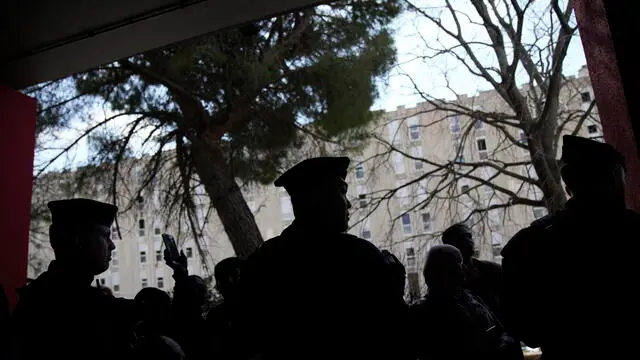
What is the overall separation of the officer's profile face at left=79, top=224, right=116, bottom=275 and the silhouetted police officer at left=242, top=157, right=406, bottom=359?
1.85 feet

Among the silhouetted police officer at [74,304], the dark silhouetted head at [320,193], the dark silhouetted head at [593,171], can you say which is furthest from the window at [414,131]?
the silhouetted police officer at [74,304]

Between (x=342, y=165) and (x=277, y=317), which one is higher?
(x=342, y=165)

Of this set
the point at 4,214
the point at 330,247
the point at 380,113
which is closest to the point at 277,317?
the point at 330,247

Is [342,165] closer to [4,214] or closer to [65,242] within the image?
[65,242]

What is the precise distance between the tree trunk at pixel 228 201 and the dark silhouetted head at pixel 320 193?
5090 millimetres

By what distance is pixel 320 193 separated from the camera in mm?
1781

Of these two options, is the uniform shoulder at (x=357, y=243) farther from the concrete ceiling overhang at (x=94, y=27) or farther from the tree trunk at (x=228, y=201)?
the tree trunk at (x=228, y=201)

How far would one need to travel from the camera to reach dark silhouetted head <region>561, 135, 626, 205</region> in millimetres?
1685

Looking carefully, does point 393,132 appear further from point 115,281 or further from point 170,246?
point 170,246

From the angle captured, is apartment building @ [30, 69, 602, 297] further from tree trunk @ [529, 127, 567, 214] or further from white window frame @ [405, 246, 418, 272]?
tree trunk @ [529, 127, 567, 214]

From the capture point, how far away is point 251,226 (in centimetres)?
696

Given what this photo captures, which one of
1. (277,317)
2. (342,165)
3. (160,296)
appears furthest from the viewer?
(160,296)

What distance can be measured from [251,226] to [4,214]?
337 centimetres

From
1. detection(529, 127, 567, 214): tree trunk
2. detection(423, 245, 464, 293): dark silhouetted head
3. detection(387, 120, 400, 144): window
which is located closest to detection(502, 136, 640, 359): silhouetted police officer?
detection(423, 245, 464, 293): dark silhouetted head
